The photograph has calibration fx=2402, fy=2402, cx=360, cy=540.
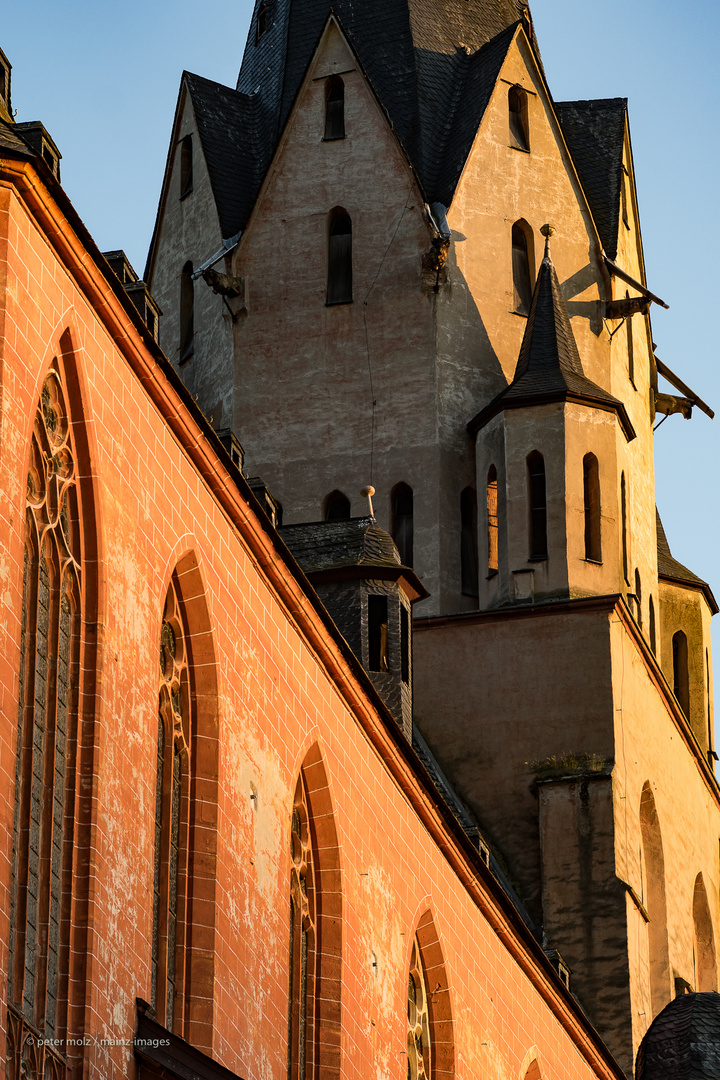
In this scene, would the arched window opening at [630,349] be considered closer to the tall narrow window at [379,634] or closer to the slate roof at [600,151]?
the slate roof at [600,151]

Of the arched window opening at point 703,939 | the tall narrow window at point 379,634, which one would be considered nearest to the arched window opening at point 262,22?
the arched window opening at point 703,939

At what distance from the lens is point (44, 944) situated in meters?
15.2

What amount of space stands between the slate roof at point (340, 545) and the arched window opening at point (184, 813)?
10351mm

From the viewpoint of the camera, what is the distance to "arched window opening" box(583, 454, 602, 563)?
38156mm

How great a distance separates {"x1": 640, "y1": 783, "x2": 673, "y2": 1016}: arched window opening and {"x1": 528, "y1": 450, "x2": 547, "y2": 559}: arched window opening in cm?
419

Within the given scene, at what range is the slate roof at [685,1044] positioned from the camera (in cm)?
1155

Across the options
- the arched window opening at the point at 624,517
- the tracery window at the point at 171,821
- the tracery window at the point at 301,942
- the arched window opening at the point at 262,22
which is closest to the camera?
the tracery window at the point at 171,821

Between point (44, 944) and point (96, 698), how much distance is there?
6.02 ft

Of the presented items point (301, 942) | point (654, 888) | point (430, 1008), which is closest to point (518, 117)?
point (654, 888)

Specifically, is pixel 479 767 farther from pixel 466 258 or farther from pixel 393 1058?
pixel 393 1058

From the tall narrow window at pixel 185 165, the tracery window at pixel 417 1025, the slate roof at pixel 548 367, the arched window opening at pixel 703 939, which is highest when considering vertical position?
the tall narrow window at pixel 185 165

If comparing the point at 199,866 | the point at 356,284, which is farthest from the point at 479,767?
the point at 199,866

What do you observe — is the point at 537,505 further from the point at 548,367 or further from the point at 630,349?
the point at 630,349

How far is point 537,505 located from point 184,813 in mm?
20286
